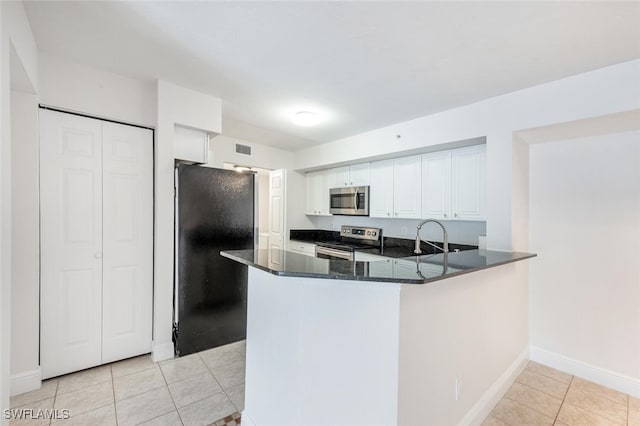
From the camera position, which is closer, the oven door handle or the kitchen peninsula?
the kitchen peninsula

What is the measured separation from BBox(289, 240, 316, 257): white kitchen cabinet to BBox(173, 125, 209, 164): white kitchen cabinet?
224cm

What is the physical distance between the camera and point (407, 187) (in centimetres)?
366

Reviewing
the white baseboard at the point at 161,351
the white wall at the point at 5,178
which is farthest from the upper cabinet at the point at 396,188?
the white wall at the point at 5,178

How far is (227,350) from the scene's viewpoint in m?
2.83

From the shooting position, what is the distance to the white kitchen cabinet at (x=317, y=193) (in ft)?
16.0

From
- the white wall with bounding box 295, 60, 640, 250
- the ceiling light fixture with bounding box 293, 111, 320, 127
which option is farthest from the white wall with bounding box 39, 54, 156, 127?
the white wall with bounding box 295, 60, 640, 250

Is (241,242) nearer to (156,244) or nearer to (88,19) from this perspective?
(156,244)

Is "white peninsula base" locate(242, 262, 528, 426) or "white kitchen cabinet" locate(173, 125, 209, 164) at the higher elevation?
"white kitchen cabinet" locate(173, 125, 209, 164)

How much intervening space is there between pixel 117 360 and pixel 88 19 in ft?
8.87

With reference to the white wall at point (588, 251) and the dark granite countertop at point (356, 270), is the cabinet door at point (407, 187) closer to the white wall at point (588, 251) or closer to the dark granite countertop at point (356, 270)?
the white wall at point (588, 251)

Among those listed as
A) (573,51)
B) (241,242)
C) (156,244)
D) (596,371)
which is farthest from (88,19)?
(596,371)

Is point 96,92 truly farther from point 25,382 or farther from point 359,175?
point 359,175

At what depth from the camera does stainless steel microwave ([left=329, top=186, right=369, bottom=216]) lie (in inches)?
162

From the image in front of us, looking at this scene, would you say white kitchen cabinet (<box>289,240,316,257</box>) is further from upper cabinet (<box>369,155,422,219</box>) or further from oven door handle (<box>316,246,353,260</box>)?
upper cabinet (<box>369,155,422,219</box>)
